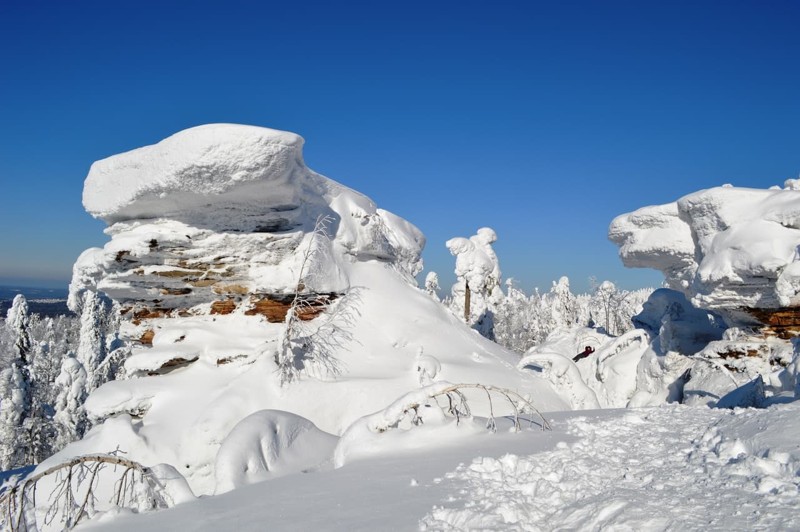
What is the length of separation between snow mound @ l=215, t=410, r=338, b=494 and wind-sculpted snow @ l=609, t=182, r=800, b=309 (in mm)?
9536

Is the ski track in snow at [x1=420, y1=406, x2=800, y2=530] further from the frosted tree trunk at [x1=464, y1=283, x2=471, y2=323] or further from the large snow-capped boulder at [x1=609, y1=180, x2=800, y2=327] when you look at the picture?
the frosted tree trunk at [x1=464, y1=283, x2=471, y2=323]

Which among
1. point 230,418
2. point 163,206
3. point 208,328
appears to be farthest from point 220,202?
point 230,418

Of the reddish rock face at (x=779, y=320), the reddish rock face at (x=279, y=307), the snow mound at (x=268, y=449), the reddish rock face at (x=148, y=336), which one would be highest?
the reddish rock face at (x=279, y=307)

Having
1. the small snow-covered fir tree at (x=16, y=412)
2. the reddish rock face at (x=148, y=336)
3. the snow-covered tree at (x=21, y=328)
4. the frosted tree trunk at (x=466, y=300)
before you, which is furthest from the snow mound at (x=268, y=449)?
the snow-covered tree at (x=21, y=328)

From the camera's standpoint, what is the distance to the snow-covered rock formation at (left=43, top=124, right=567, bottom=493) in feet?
37.8

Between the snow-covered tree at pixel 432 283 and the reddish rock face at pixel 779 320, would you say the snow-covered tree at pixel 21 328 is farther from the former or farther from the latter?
the reddish rock face at pixel 779 320

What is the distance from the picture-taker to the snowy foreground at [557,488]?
2963 millimetres

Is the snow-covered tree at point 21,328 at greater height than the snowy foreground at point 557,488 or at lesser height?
greater

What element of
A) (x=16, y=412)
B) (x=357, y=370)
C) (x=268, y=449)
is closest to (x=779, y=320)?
(x=357, y=370)

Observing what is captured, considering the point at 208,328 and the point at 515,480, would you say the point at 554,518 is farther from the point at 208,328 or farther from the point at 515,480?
the point at 208,328

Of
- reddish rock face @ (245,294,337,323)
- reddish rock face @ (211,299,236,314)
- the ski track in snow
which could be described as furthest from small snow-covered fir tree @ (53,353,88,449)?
the ski track in snow

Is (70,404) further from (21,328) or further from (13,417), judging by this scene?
(21,328)

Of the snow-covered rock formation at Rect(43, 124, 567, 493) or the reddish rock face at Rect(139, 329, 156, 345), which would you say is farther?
the reddish rock face at Rect(139, 329, 156, 345)

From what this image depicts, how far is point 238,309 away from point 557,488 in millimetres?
11688
